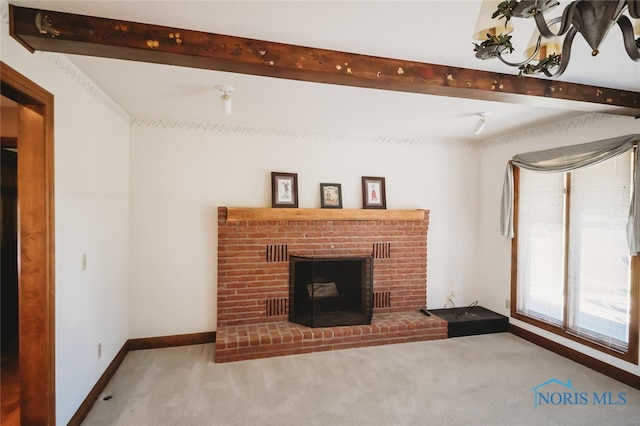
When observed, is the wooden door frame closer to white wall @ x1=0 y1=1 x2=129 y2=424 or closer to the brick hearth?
white wall @ x1=0 y1=1 x2=129 y2=424

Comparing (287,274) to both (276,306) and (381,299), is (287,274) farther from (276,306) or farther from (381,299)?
(381,299)

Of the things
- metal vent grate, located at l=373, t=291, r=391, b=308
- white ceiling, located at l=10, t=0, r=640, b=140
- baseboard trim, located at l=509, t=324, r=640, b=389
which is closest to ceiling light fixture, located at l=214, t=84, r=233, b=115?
white ceiling, located at l=10, t=0, r=640, b=140

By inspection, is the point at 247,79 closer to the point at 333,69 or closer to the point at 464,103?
the point at 333,69

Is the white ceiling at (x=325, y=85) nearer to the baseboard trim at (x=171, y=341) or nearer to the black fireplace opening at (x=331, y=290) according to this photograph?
the black fireplace opening at (x=331, y=290)

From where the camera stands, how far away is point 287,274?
12.1ft

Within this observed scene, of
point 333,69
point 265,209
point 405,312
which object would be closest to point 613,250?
point 405,312

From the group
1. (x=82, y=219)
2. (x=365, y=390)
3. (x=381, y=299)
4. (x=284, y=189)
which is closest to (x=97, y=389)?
(x=82, y=219)

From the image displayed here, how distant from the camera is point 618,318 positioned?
2881 millimetres

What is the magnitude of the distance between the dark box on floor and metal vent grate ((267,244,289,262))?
6.50 feet

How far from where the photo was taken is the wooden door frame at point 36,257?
177 cm

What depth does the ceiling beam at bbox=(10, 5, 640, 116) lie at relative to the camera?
155 centimetres

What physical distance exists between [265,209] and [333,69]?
1.98m

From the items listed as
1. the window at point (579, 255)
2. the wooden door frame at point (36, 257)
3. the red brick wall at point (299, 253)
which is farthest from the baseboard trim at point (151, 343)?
the window at point (579, 255)

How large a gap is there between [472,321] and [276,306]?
2.29 metres
